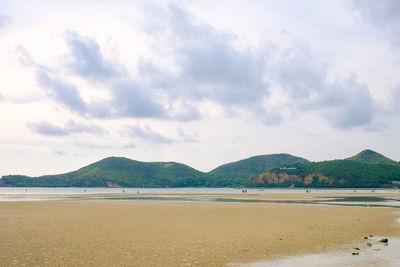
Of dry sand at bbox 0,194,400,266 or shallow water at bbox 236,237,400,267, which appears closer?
shallow water at bbox 236,237,400,267

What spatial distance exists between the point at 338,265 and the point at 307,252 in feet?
10.5

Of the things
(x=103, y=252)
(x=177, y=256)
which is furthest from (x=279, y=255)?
(x=103, y=252)

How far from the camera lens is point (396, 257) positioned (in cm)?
1581

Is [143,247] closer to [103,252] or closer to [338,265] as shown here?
[103,252]

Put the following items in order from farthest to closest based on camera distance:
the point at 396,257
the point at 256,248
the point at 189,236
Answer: the point at 189,236 < the point at 256,248 < the point at 396,257

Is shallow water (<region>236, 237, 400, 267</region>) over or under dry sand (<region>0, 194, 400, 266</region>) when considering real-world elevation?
under

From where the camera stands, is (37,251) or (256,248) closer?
(37,251)

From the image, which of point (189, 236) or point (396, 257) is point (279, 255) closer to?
point (396, 257)

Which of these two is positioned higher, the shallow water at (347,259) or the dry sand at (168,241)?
the dry sand at (168,241)

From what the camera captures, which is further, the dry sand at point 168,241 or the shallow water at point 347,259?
the dry sand at point 168,241

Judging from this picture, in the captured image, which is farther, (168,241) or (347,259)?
(168,241)

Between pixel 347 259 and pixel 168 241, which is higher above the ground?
pixel 168 241

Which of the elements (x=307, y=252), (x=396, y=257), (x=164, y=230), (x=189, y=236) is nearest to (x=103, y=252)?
(x=189, y=236)

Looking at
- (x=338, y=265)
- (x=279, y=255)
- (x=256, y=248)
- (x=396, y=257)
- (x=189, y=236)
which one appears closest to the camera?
(x=338, y=265)
